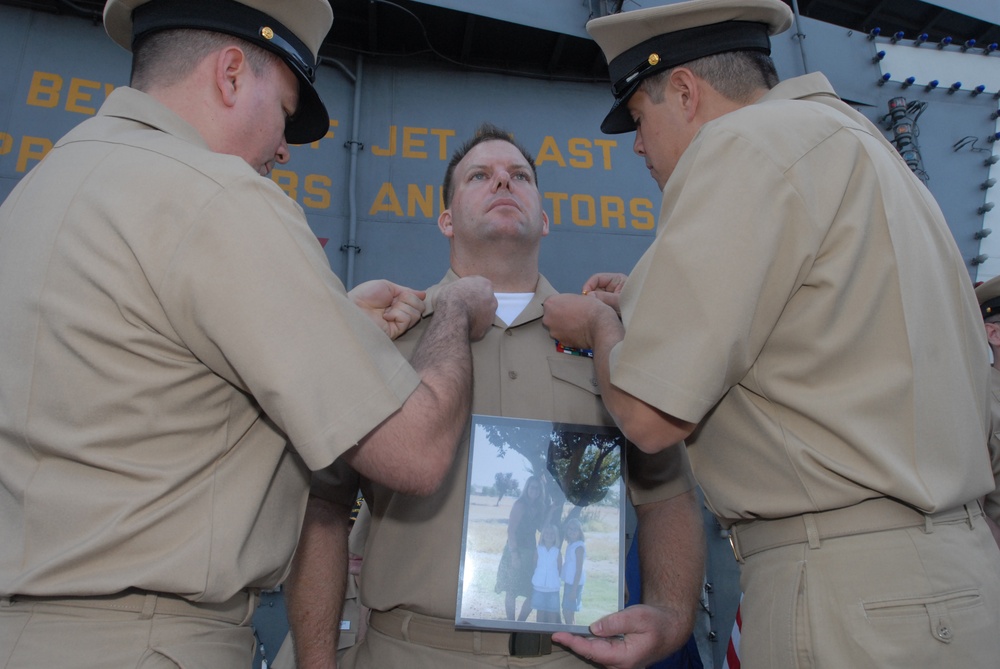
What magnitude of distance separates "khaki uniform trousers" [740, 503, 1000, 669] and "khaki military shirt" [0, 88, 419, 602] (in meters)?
0.86

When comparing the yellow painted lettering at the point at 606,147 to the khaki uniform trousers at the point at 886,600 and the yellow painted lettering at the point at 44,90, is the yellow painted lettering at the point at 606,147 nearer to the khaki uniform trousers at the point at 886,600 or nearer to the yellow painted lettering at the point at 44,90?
the yellow painted lettering at the point at 44,90

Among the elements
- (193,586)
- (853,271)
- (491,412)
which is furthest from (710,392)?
(193,586)

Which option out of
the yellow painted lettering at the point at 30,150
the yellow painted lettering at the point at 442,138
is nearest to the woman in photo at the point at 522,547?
the yellow painted lettering at the point at 442,138

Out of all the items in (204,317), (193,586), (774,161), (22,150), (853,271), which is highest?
(22,150)

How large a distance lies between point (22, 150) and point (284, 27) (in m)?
3.26

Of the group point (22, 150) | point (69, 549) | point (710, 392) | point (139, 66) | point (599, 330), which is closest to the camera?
point (69, 549)

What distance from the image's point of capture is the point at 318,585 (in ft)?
6.56

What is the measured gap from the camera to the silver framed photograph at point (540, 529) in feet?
5.61

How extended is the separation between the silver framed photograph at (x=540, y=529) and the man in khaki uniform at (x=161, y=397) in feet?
1.19

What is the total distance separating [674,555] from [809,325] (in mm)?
880

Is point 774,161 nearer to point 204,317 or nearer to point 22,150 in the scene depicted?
point 204,317

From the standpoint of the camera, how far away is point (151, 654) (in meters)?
1.24

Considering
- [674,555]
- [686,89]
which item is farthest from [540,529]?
[686,89]

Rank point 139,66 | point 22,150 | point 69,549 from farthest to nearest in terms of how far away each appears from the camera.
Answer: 1. point 22,150
2. point 139,66
3. point 69,549
